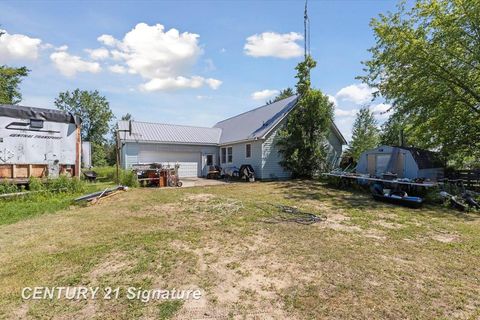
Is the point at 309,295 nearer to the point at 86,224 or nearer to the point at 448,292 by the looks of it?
the point at 448,292

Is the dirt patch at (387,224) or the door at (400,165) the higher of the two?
the door at (400,165)

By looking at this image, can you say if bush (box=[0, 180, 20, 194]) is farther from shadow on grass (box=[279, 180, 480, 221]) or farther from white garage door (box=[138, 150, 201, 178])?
shadow on grass (box=[279, 180, 480, 221])

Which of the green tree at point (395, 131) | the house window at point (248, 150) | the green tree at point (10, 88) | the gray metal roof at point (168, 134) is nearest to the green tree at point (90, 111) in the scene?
the green tree at point (10, 88)

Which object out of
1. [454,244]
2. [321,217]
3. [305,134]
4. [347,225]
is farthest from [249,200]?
[305,134]

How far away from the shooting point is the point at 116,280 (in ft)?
12.3

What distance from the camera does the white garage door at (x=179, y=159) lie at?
752 inches

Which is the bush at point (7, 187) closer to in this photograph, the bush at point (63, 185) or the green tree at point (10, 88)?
the bush at point (63, 185)

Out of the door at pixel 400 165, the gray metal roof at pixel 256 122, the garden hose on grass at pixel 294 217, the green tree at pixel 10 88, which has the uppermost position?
the green tree at pixel 10 88

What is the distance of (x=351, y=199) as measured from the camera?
10.9 meters

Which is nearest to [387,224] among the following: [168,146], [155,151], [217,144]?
[217,144]

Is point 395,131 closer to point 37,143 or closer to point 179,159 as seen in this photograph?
point 179,159

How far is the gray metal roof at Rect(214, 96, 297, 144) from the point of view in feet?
57.9

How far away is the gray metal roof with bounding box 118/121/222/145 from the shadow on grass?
9.93 metres

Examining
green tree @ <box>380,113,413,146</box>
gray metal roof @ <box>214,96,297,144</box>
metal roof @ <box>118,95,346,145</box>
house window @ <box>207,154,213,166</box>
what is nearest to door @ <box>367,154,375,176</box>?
green tree @ <box>380,113,413,146</box>
